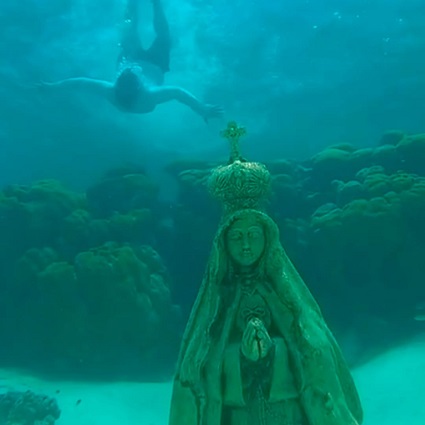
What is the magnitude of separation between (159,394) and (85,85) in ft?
47.7

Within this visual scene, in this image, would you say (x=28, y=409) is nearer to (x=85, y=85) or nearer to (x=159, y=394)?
(x=159, y=394)

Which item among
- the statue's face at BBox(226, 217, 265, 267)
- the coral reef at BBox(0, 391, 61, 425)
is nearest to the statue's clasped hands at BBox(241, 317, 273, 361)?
the statue's face at BBox(226, 217, 265, 267)

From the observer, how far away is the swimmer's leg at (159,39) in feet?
56.6

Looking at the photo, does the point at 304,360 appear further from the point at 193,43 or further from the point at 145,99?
the point at 193,43

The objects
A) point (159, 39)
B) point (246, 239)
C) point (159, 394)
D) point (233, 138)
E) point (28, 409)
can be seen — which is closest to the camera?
point (246, 239)

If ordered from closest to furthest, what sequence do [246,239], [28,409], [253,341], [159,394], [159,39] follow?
[253,341], [246,239], [28,409], [159,394], [159,39]

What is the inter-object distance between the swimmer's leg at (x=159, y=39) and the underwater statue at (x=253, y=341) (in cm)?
1524

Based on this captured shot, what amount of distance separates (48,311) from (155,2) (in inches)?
408

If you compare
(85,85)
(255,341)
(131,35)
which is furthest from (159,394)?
(85,85)

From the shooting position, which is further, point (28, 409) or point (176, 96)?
point (176, 96)

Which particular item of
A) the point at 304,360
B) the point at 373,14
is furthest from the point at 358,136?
the point at 304,360

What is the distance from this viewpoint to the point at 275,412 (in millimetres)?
2920

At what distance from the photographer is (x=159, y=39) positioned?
17.6m

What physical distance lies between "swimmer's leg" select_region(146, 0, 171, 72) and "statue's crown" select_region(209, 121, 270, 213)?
1525cm
